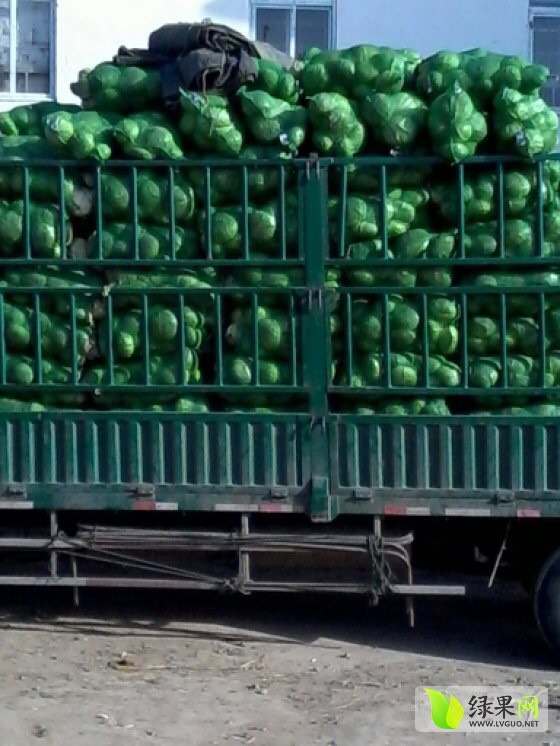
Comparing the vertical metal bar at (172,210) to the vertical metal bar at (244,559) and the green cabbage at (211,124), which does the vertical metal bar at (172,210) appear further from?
the vertical metal bar at (244,559)

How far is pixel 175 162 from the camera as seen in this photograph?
22.4 ft

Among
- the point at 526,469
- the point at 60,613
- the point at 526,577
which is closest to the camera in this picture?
the point at 526,469

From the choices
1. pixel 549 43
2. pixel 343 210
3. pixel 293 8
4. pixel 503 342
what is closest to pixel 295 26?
pixel 293 8

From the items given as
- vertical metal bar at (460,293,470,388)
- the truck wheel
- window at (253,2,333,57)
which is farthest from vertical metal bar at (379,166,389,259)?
window at (253,2,333,57)

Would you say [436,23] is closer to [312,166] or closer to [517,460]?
[312,166]

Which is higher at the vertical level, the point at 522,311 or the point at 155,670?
the point at 522,311

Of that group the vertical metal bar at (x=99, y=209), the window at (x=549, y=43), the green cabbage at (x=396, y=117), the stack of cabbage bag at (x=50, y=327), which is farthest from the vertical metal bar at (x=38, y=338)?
the window at (x=549, y=43)

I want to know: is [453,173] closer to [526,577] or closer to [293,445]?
[293,445]

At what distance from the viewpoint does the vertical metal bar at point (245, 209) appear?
6.80m

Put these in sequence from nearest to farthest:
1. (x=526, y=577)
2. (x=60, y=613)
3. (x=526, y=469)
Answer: (x=526, y=469)
(x=526, y=577)
(x=60, y=613)

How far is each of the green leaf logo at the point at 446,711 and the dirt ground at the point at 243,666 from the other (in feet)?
0.36

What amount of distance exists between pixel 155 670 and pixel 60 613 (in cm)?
127

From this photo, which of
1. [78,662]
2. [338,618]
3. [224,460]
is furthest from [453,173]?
[78,662]

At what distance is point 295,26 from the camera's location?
12.9 m
